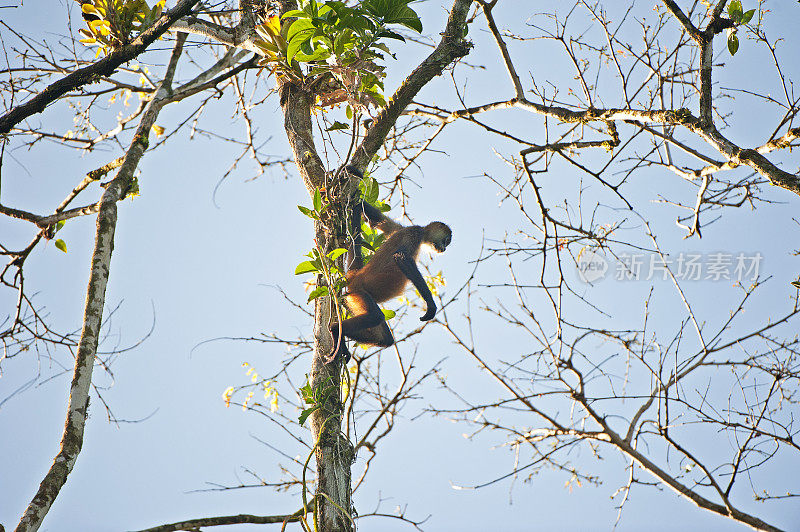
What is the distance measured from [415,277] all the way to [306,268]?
2032mm

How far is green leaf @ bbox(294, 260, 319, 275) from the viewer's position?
3.63 metres

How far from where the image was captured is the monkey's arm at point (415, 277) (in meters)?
5.43

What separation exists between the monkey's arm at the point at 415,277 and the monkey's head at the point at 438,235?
3.35ft

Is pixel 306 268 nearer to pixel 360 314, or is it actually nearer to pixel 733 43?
pixel 360 314

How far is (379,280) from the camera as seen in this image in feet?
18.5

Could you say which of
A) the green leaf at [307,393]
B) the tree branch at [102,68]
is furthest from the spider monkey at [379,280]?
the tree branch at [102,68]

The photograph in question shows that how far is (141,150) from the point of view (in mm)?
4676

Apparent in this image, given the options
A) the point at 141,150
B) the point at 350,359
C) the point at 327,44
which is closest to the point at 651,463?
the point at 350,359

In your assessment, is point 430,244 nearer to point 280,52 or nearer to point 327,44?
point 280,52

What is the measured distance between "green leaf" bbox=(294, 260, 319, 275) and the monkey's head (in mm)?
3114

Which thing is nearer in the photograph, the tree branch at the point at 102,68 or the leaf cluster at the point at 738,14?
the tree branch at the point at 102,68

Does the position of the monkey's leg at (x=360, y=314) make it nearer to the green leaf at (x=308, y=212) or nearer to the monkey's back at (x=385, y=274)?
the monkey's back at (x=385, y=274)

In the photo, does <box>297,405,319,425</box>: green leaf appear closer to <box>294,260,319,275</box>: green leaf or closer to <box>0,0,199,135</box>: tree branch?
<box>294,260,319,275</box>: green leaf

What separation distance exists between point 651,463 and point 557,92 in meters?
Result: 3.06
